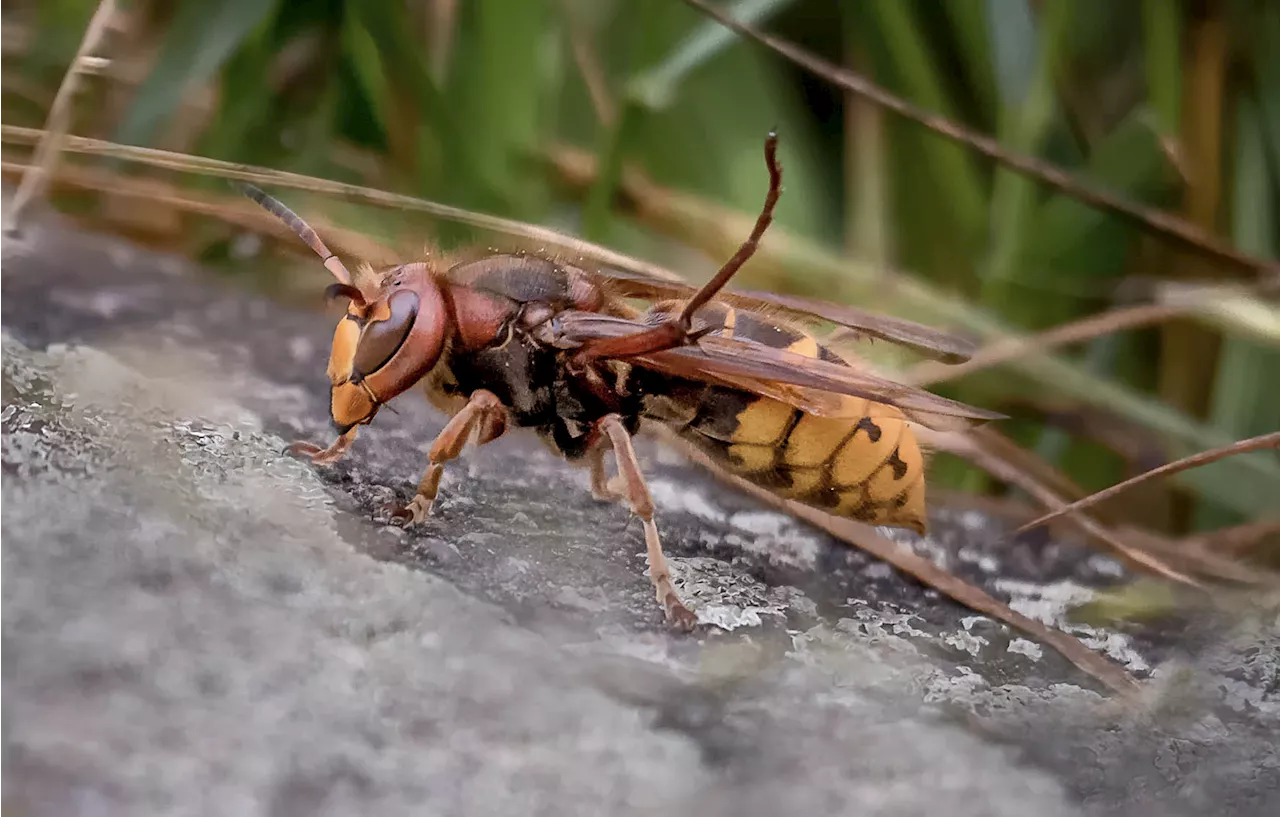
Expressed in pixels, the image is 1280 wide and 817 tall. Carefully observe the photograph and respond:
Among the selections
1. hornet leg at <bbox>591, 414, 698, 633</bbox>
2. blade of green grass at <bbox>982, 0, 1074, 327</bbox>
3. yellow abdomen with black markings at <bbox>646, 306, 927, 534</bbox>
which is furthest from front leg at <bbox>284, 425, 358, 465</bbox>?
blade of green grass at <bbox>982, 0, 1074, 327</bbox>

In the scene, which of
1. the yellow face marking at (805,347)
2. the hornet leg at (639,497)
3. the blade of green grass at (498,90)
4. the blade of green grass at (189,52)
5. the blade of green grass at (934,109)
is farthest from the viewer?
the blade of green grass at (934,109)

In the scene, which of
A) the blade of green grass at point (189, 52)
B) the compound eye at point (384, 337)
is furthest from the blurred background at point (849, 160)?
the compound eye at point (384, 337)

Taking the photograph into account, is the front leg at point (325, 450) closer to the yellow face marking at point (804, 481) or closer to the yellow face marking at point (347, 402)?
the yellow face marking at point (347, 402)

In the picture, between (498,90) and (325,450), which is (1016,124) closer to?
(498,90)

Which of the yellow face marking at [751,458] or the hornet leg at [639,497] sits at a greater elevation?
the yellow face marking at [751,458]

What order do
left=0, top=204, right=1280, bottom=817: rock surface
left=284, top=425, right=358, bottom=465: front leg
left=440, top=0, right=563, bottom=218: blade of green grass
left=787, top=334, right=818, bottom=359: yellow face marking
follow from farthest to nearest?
1. left=440, top=0, right=563, bottom=218: blade of green grass
2. left=787, top=334, right=818, bottom=359: yellow face marking
3. left=284, top=425, right=358, bottom=465: front leg
4. left=0, top=204, right=1280, bottom=817: rock surface

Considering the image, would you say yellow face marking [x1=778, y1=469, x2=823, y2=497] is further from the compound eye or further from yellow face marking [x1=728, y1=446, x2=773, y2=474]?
the compound eye
